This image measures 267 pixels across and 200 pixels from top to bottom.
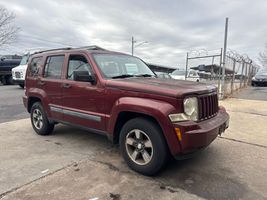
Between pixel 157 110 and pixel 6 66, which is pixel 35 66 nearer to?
pixel 157 110

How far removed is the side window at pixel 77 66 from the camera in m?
4.63

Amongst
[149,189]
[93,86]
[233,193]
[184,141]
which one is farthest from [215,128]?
[93,86]

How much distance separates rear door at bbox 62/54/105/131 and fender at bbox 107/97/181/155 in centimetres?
59

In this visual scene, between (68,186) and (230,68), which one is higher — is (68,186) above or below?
below

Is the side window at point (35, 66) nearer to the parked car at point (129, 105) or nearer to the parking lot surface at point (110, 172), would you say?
the parked car at point (129, 105)

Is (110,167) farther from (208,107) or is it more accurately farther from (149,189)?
(208,107)

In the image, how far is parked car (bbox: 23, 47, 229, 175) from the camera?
343cm

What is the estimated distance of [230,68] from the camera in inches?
531

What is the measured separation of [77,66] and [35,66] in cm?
160

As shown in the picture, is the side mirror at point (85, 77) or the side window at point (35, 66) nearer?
the side mirror at point (85, 77)

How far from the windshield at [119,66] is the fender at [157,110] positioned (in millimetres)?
812

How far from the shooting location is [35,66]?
5965 mm

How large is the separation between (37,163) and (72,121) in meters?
1.04

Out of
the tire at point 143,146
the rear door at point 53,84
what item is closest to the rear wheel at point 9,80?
the rear door at point 53,84
